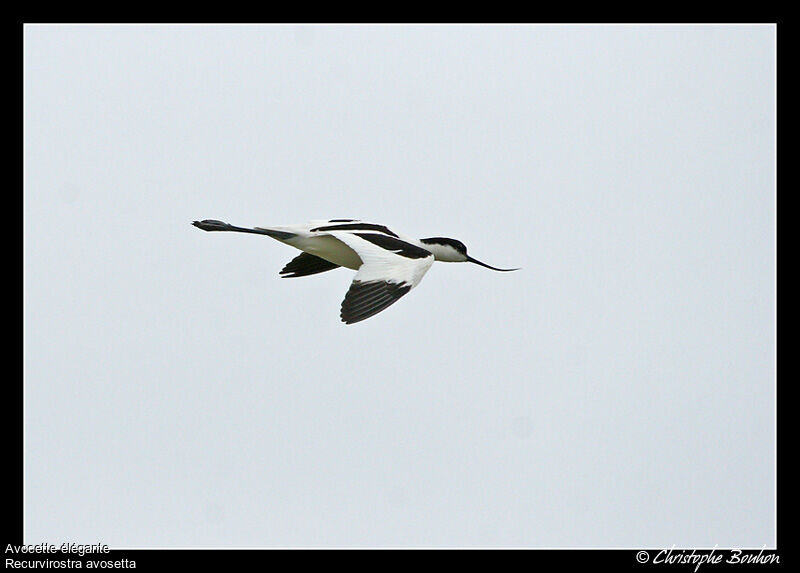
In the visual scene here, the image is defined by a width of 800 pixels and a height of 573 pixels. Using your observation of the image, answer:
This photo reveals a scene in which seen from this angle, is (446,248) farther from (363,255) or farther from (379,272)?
(379,272)

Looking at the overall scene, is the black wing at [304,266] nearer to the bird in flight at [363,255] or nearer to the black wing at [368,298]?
the bird in flight at [363,255]

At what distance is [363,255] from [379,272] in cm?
39

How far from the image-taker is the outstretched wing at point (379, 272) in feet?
32.8

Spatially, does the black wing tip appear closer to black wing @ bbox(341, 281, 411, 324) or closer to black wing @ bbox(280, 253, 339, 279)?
black wing @ bbox(280, 253, 339, 279)

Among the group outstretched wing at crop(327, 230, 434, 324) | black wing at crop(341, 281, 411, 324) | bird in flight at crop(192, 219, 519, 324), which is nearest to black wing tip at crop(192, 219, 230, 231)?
bird in flight at crop(192, 219, 519, 324)

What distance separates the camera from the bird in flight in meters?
10.1

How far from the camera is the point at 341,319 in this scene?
9781 millimetres

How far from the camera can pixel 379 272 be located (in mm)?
10492

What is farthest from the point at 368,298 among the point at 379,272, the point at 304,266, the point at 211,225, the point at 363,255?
the point at 304,266

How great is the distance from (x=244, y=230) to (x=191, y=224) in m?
0.61

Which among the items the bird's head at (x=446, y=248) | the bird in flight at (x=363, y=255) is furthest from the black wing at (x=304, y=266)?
the bird's head at (x=446, y=248)
